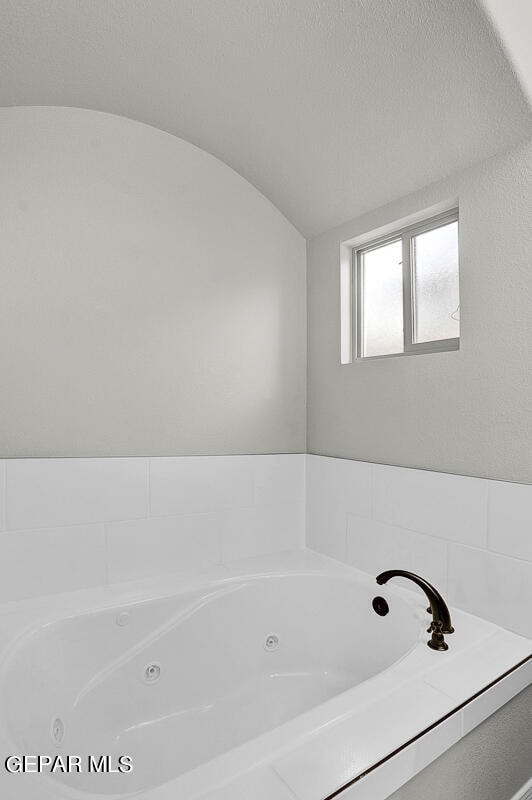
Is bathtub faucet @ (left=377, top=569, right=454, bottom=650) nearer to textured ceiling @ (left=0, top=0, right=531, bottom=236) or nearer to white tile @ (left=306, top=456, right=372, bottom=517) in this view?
white tile @ (left=306, top=456, right=372, bottom=517)

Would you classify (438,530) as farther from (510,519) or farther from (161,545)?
(161,545)

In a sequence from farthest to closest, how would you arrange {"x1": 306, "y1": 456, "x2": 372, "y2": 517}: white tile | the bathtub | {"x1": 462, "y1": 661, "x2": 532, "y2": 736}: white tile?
{"x1": 306, "y1": 456, "x2": 372, "y2": 517}: white tile
{"x1": 462, "y1": 661, "x2": 532, "y2": 736}: white tile
the bathtub

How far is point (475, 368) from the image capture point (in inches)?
66.7

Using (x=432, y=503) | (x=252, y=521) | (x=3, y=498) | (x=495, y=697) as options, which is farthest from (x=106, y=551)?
(x=495, y=697)

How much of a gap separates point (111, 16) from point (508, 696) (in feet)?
7.82

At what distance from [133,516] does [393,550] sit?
110 centimetres

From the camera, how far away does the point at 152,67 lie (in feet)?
5.74

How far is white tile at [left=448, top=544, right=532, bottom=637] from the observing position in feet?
5.04

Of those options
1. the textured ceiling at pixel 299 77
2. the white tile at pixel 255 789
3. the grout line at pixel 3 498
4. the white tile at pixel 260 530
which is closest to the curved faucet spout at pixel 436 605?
the white tile at pixel 255 789

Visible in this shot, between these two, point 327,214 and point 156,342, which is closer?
point 156,342

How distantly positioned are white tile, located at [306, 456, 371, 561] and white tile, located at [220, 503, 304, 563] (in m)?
0.08

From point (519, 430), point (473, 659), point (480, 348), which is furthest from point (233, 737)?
point (480, 348)

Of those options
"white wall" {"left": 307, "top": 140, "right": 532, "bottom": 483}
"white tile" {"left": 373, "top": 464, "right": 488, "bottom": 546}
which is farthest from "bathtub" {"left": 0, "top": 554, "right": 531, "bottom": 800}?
"white wall" {"left": 307, "top": 140, "right": 532, "bottom": 483}

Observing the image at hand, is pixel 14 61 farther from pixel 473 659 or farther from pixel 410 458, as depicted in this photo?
pixel 473 659
